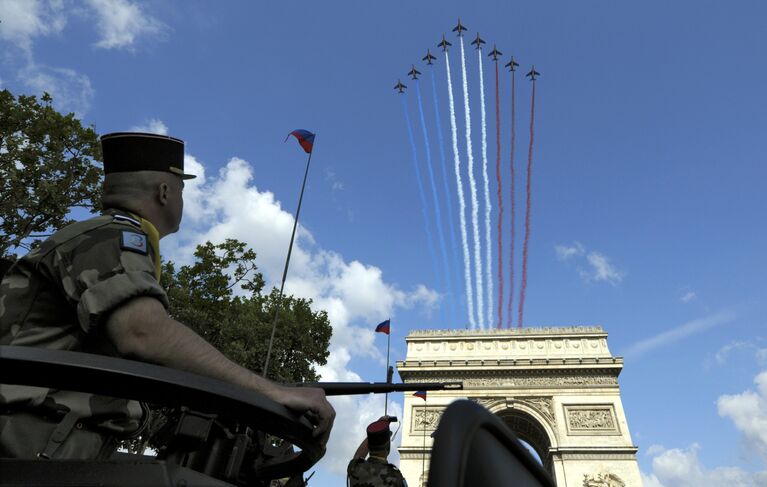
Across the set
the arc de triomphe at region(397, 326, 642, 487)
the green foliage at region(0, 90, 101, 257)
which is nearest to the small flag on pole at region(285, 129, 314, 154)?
the green foliage at region(0, 90, 101, 257)

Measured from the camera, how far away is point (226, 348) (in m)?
19.2

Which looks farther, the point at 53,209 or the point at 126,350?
the point at 53,209

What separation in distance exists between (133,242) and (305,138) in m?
14.7

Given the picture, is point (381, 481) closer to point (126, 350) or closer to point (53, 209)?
point (126, 350)

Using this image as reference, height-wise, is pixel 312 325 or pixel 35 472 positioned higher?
pixel 312 325

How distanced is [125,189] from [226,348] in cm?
1876

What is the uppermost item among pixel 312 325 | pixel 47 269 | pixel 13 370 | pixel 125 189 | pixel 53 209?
pixel 312 325

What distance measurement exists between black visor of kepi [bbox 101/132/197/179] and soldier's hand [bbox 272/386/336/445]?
3.68 ft

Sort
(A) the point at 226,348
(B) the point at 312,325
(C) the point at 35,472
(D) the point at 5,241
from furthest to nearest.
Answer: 1. (B) the point at 312,325
2. (A) the point at 226,348
3. (D) the point at 5,241
4. (C) the point at 35,472

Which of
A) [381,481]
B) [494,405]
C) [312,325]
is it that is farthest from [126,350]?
[494,405]

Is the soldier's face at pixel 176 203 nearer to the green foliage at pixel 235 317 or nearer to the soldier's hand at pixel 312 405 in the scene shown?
the soldier's hand at pixel 312 405

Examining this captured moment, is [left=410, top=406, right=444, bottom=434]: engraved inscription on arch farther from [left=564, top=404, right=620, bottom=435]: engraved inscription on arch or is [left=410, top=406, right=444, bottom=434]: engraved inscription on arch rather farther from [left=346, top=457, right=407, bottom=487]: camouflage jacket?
[left=346, top=457, right=407, bottom=487]: camouflage jacket

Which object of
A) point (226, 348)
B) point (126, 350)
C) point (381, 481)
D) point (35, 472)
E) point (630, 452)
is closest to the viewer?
point (35, 472)

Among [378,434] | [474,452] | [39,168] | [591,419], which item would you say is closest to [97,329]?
[474,452]
